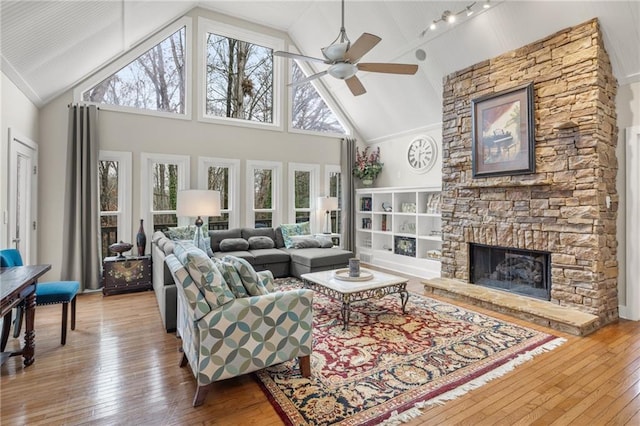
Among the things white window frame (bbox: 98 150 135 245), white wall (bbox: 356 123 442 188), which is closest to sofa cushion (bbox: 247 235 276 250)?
white window frame (bbox: 98 150 135 245)

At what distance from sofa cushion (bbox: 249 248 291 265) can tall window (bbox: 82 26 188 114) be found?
9.31 ft

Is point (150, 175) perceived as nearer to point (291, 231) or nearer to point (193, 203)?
point (193, 203)

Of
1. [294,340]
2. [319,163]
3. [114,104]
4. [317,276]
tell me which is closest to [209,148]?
[114,104]

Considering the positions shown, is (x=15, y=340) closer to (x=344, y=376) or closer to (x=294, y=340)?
(x=294, y=340)

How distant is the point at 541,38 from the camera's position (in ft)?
12.9

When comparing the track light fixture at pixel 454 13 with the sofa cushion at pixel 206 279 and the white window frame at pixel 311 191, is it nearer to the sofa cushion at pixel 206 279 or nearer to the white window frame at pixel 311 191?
the white window frame at pixel 311 191

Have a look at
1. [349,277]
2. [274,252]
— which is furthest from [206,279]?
[274,252]

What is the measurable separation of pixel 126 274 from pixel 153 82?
10.5 feet

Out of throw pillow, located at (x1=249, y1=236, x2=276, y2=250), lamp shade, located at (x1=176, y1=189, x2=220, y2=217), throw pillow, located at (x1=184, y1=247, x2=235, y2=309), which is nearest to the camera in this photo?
throw pillow, located at (x1=184, y1=247, x2=235, y2=309)

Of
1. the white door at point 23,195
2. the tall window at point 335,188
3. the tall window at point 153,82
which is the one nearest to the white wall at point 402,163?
the tall window at point 335,188

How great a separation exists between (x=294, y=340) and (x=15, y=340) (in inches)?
107

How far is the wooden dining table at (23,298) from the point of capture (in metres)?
2.24

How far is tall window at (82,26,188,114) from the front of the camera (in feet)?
17.1

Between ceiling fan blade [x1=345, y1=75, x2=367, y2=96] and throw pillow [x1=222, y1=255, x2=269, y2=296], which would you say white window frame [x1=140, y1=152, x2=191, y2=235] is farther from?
throw pillow [x1=222, y1=255, x2=269, y2=296]
